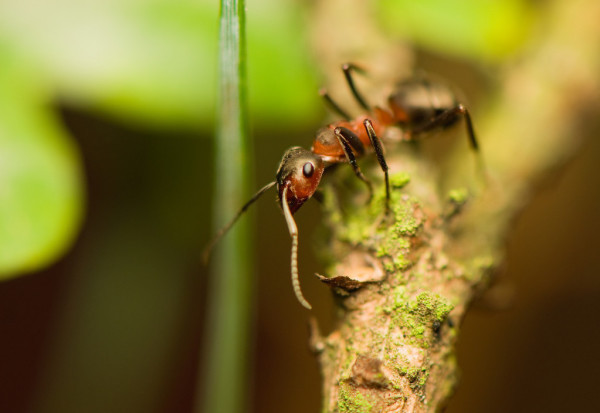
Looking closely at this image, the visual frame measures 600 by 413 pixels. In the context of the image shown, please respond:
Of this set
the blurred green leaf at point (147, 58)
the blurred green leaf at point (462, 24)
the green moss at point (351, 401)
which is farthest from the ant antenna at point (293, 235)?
the blurred green leaf at point (462, 24)

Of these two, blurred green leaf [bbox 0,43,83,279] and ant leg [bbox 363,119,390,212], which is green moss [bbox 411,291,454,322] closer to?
ant leg [bbox 363,119,390,212]

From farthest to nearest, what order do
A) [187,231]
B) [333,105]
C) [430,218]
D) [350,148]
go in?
[187,231] < [333,105] < [350,148] < [430,218]

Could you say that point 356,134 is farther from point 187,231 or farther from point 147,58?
point 187,231

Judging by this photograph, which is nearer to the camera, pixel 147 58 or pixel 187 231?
pixel 147 58

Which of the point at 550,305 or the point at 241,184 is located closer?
the point at 241,184

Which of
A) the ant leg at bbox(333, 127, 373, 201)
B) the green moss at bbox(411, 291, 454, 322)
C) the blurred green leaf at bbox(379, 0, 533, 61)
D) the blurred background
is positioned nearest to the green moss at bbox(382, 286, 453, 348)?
the green moss at bbox(411, 291, 454, 322)

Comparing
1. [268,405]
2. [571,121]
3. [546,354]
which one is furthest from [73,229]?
[546,354]


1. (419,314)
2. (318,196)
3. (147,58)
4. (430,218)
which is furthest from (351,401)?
(147,58)

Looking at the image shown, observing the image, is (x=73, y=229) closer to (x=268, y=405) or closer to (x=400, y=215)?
(x=400, y=215)
